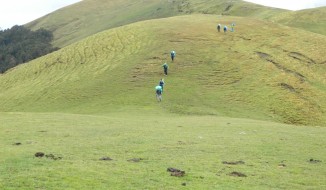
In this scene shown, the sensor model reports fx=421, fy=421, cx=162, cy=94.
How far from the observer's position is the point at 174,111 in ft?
158

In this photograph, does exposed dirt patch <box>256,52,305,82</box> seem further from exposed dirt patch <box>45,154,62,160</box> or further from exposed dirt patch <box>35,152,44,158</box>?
exposed dirt patch <box>35,152,44,158</box>

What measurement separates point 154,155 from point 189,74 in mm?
42116

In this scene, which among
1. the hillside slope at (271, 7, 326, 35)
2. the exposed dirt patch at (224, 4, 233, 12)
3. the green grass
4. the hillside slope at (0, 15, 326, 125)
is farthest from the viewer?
the exposed dirt patch at (224, 4, 233, 12)

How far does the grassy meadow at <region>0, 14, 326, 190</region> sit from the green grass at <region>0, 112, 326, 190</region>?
0.21 ft

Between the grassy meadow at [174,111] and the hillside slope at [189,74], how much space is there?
18 centimetres

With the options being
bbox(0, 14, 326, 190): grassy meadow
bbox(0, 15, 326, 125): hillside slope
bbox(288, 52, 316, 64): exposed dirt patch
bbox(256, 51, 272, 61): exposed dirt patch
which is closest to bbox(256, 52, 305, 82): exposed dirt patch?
bbox(256, 51, 272, 61): exposed dirt patch

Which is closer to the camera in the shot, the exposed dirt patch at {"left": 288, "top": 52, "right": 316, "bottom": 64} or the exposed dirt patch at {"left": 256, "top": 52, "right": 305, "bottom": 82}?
the exposed dirt patch at {"left": 256, "top": 52, "right": 305, "bottom": 82}

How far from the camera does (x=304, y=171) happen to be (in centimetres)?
1967

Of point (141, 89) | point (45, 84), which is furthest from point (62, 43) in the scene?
point (141, 89)

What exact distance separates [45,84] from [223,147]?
50450 mm

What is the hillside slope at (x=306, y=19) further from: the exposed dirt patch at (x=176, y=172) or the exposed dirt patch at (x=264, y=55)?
the exposed dirt patch at (x=176, y=172)

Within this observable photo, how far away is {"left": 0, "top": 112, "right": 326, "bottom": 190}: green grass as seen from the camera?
16422 millimetres

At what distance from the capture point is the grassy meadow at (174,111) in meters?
17.9

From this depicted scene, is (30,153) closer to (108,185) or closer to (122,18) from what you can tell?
(108,185)
